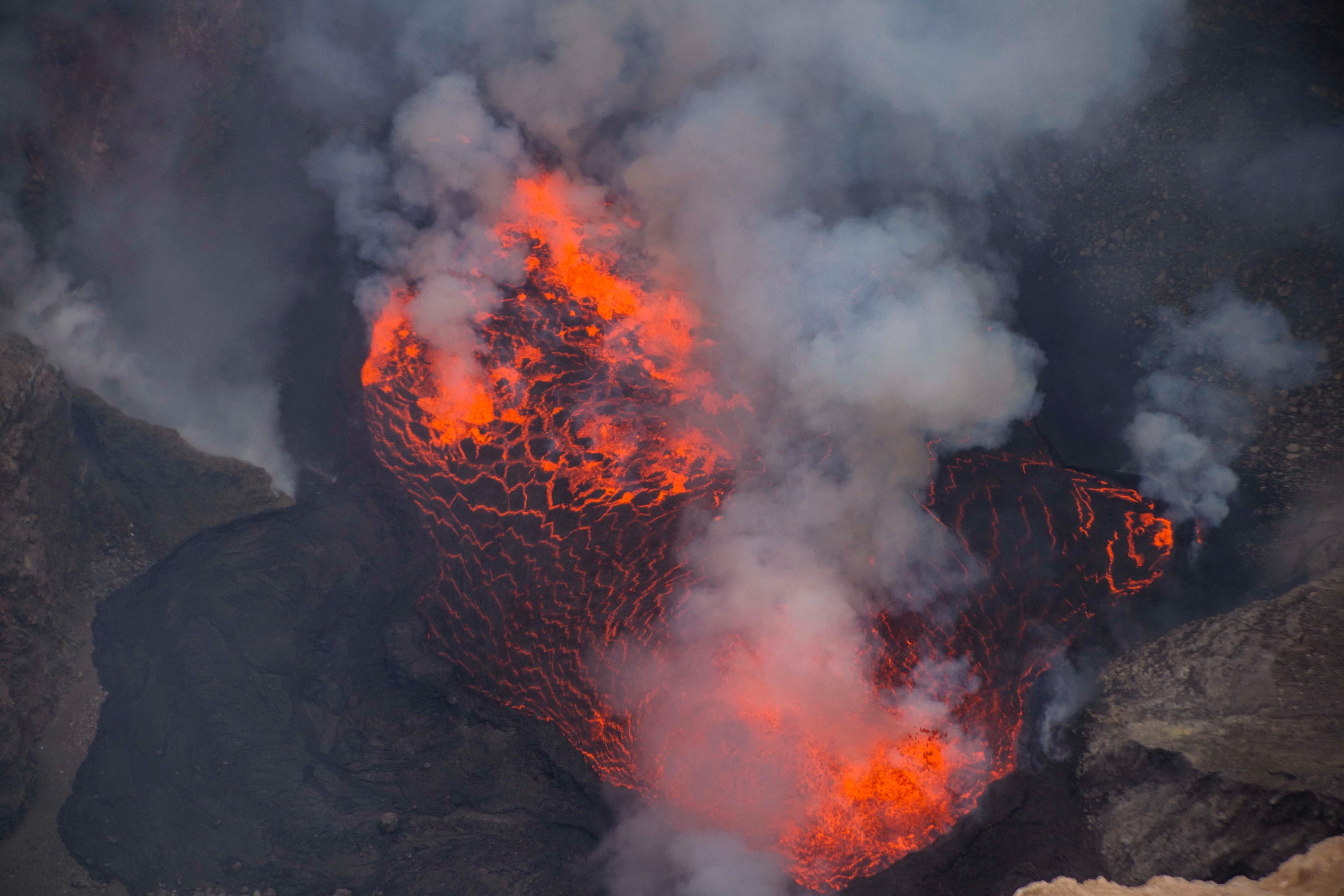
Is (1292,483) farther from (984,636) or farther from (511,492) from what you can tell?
(511,492)

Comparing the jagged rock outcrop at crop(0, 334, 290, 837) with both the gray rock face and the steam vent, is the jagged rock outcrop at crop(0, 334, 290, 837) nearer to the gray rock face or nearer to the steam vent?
the steam vent

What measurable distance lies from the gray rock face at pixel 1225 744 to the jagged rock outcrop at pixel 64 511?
9.06 metres

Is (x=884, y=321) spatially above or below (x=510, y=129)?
below

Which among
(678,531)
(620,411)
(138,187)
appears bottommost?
(678,531)

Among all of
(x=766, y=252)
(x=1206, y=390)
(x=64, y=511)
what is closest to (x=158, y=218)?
(x=64, y=511)

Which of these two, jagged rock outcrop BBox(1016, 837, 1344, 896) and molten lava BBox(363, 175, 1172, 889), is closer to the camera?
jagged rock outcrop BBox(1016, 837, 1344, 896)

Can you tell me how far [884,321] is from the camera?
24.0 feet

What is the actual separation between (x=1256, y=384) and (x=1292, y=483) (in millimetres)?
1035

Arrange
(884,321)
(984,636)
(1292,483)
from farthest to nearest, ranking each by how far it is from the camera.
Result: (884,321) → (984,636) → (1292,483)

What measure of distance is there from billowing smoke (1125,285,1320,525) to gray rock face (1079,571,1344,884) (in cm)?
126

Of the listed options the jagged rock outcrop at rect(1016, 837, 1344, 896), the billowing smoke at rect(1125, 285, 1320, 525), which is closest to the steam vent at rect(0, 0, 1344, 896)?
the billowing smoke at rect(1125, 285, 1320, 525)

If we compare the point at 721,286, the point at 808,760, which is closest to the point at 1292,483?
the point at 808,760

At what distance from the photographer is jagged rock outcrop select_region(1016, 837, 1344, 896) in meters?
3.57

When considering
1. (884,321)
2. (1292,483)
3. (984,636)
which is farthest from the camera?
(884,321)
